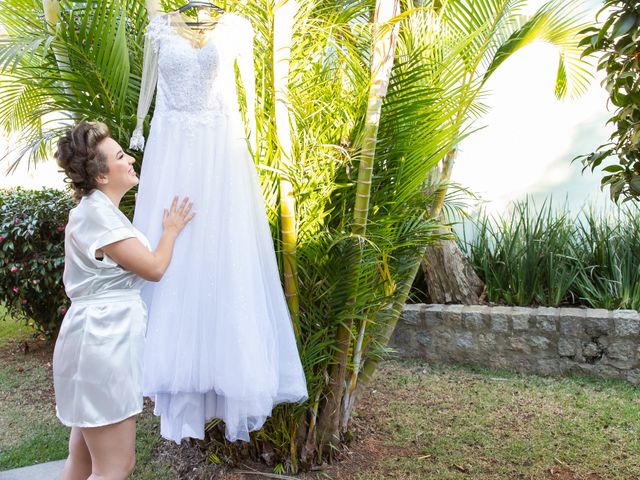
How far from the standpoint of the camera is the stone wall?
4148mm

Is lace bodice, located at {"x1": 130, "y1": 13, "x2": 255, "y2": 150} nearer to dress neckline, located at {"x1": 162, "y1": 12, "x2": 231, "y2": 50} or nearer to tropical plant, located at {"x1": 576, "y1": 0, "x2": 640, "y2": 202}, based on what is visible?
dress neckline, located at {"x1": 162, "y1": 12, "x2": 231, "y2": 50}

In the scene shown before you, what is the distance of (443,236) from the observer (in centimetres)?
294

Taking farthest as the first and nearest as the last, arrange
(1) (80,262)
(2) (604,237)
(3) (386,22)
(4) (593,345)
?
(2) (604,237), (4) (593,345), (3) (386,22), (1) (80,262)

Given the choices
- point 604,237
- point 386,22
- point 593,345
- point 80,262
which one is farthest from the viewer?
point 604,237

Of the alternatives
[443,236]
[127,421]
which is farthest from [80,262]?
[443,236]

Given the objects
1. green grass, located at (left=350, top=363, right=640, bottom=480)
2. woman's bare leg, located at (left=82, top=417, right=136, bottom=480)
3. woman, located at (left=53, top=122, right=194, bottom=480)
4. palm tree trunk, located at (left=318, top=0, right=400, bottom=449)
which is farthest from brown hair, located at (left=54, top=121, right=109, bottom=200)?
green grass, located at (left=350, top=363, right=640, bottom=480)

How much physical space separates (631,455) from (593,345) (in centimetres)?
125

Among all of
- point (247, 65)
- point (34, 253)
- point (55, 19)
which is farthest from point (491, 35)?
point (34, 253)

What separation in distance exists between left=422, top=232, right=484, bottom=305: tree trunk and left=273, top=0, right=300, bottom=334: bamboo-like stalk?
2.29 m

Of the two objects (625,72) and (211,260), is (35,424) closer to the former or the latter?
(211,260)

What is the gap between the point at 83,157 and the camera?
6.48 ft

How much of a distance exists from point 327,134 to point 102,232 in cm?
118

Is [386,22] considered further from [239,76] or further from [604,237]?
[604,237]

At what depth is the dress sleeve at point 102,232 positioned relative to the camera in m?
1.91
